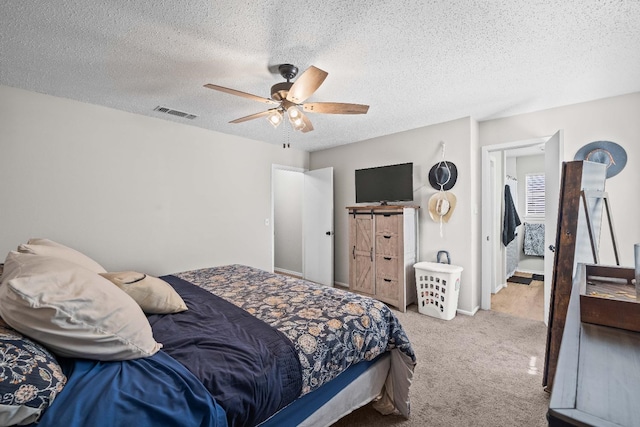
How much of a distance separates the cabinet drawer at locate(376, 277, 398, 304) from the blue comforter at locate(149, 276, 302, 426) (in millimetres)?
2542

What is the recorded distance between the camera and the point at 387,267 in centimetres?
393

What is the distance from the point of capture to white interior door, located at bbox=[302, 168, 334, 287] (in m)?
4.91

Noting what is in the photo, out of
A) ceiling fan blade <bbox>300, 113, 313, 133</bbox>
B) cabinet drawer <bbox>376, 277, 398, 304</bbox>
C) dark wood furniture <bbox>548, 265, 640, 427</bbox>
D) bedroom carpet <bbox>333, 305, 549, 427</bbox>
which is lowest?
bedroom carpet <bbox>333, 305, 549, 427</bbox>

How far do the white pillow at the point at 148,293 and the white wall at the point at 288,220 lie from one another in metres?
4.06

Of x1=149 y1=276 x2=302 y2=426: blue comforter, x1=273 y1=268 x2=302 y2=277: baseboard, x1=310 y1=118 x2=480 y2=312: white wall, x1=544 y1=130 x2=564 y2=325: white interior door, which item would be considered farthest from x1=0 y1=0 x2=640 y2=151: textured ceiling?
x1=273 y1=268 x2=302 y2=277: baseboard

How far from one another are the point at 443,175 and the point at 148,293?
11.2 ft

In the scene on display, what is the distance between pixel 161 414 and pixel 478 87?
3187mm

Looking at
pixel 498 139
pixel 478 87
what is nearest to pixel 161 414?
pixel 478 87

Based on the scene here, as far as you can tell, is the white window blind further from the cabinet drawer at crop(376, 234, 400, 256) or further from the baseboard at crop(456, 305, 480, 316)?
the cabinet drawer at crop(376, 234, 400, 256)

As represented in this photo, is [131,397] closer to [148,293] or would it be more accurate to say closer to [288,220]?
[148,293]

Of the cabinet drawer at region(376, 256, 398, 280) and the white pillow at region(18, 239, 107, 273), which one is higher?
the white pillow at region(18, 239, 107, 273)

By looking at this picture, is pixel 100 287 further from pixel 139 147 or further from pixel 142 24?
pixel 139 147

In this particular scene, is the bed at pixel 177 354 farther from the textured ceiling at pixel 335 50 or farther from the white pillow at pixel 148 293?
the textured ceiling at pixel 335 50

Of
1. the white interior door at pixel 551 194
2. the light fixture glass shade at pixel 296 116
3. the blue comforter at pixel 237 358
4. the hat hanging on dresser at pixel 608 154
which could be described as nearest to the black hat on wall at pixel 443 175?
the white interior door at pixel 551 194
